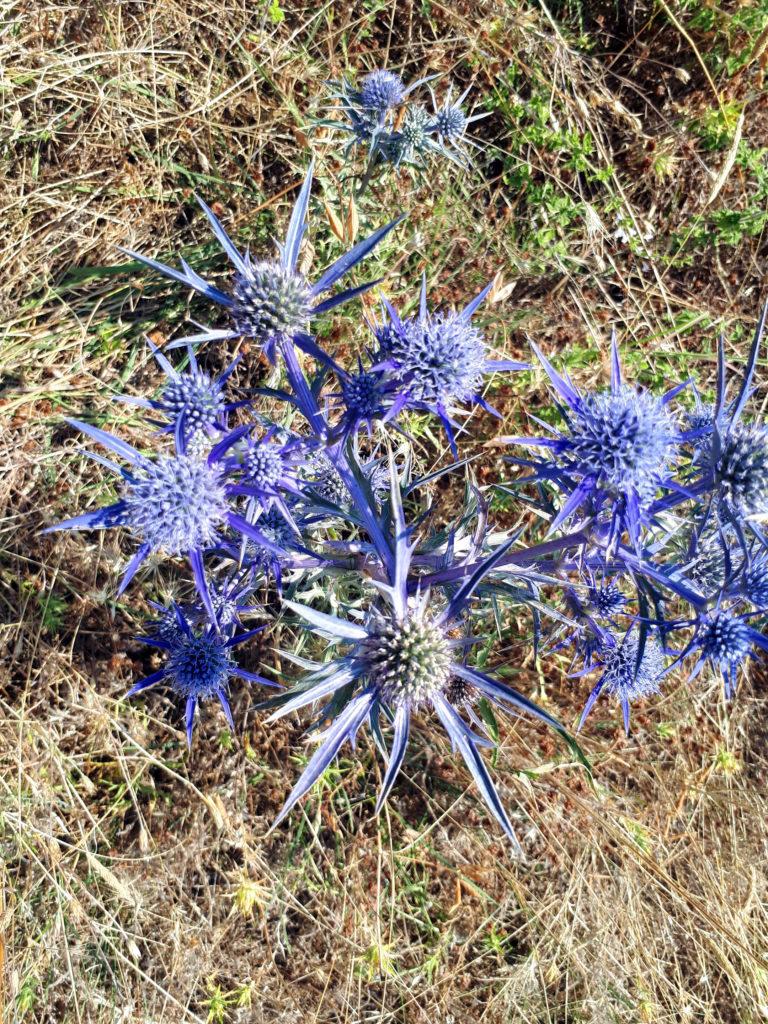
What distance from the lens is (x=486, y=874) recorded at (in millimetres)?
3176

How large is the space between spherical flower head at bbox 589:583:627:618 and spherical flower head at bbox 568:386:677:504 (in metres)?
0.52

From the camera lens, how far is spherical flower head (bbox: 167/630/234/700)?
7.21 feet

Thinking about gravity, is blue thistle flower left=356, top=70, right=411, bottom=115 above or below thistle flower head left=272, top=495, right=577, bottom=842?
above

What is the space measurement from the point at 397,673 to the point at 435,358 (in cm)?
78

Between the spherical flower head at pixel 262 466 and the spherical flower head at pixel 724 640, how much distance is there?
1197 millimetres

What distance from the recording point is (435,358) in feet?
5.73

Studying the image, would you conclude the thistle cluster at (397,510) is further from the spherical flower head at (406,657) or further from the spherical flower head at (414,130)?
the spherical flower head at (414,130)

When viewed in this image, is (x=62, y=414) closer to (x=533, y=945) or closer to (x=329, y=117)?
(x=329, y=117)

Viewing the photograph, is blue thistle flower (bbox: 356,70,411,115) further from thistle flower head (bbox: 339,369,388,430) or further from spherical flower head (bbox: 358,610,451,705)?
spherical flower head (bbox: 358,610,451,705)

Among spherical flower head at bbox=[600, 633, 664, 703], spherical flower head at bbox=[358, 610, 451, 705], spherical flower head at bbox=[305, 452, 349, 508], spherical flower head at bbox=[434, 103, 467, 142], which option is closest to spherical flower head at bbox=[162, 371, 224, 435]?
spherical flower head at bbox=[305, 452, 349, 508]

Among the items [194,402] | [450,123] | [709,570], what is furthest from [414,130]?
[709,570]

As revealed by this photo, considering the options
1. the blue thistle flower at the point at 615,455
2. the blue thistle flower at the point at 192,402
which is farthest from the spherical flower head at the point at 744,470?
the blue thistle flower at the point at 192,402

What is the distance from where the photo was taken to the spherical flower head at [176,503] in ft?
5.24

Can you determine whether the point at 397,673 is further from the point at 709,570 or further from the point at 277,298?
the point at 709,570
